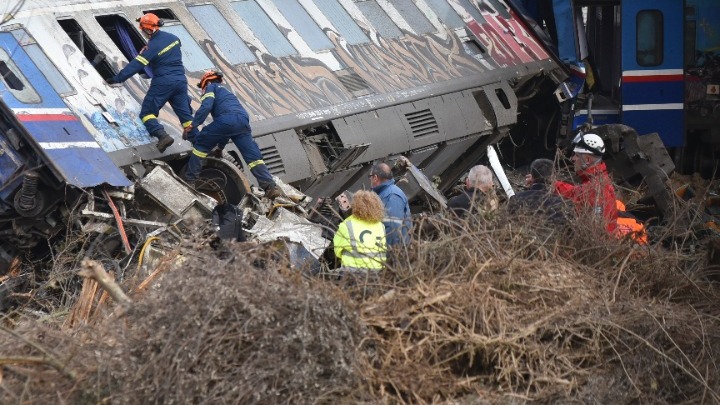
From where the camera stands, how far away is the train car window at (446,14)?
688 inches

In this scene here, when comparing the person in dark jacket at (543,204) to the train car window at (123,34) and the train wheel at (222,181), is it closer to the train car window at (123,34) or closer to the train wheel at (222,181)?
the train wheel at (222,181)

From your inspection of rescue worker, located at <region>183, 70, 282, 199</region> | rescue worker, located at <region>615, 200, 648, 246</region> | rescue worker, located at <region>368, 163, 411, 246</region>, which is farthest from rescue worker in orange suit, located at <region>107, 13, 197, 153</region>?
rescue worker, located at <region>615, 200, 648, 246</region>

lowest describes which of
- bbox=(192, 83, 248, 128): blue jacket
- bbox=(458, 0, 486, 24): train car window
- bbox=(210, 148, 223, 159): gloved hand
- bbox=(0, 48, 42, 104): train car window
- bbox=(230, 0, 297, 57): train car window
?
bbox=(458, 0, 486, 24): train car window

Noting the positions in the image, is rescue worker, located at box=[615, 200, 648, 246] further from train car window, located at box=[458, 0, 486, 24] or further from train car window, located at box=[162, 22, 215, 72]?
train car window, located at box=[458, 0, 486, 24]

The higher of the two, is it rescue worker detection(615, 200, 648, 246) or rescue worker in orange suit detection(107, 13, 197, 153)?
rescue worker in orange suit detection(107, 13, 197, 153)

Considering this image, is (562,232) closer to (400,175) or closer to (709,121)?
(400,175)

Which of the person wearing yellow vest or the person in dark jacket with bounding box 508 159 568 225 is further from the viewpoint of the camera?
the person in dark jacket with bounding box 508 159 568 225

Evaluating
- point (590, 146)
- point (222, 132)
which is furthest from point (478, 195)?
point (222, 132)

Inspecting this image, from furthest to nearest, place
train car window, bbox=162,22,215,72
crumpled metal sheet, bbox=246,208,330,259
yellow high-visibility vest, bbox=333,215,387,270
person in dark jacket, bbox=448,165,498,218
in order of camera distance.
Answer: train car window, bbox=162,22,215,72, crumpled metal sheet, bbox=246,208,330,259, person in dark jacket, bbox=448,165,498,218, yellow high-visibility vest, bbox=333,215,387,270

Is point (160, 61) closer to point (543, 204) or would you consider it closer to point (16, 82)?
point (16, 82)

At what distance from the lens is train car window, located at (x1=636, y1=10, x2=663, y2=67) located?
1720 centimetres

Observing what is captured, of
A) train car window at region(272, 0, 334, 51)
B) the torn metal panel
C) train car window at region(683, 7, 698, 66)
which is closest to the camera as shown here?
the torn metal panel

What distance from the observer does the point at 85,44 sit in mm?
12992

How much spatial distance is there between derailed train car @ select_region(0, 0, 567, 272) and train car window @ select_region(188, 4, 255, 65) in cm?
2
